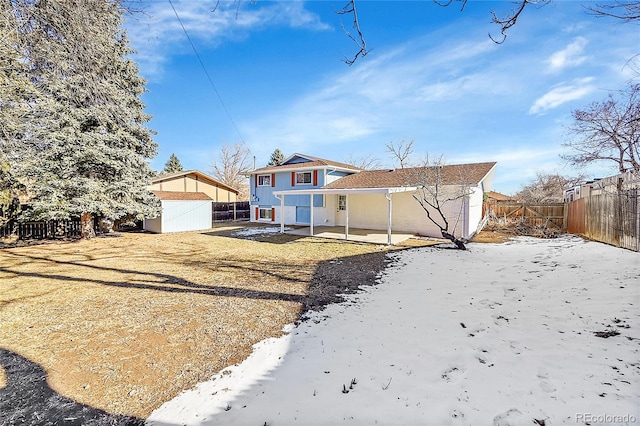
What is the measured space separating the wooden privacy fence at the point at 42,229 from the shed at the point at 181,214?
11.1 feet

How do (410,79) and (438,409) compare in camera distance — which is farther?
(410,79)

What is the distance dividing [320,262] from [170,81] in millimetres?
10895

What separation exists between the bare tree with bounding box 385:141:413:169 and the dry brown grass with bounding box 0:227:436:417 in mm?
18396

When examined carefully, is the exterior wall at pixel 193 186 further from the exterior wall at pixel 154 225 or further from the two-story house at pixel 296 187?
the two-story house at pixel 296 187

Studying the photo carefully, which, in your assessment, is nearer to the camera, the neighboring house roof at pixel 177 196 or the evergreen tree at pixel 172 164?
the neighboring house roof at pixel 177 196

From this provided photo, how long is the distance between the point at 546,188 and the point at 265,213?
26.3 m

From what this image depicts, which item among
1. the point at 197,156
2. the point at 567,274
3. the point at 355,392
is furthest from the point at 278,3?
the point at 197,156

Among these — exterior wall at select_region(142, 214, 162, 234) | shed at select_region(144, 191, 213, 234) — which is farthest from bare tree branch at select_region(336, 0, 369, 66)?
exterior wall at select_region(142, 214, 162, 234)

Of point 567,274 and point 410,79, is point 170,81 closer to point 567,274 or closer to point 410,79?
point 410,79

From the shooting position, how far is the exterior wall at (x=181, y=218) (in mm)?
14852

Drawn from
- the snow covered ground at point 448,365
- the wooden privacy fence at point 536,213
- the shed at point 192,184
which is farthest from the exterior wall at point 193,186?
the wooden privacy fence at point 536,213

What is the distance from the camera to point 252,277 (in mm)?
6531

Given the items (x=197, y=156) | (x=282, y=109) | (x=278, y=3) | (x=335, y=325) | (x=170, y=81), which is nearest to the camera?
(x=335, y=325)

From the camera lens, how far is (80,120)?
10.6m
